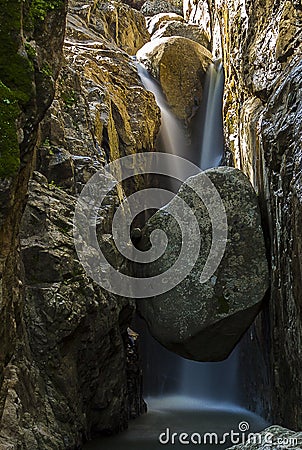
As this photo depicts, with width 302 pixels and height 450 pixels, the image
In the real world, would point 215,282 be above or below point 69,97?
below

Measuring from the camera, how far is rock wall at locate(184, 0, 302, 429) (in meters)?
6.79

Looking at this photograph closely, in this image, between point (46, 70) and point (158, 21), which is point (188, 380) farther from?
point (158, 21)

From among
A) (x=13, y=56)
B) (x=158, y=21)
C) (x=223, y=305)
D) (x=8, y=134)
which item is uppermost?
(x=158, y=21)

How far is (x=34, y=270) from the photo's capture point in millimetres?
7770

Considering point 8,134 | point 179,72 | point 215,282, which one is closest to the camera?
point 8,134

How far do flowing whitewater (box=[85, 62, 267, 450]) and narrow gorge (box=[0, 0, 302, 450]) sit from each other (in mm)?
62

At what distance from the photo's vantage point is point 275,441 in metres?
2.45

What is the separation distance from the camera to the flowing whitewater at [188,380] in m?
9.31

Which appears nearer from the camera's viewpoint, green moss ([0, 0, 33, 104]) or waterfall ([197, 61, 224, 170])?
green moss ([0, 0, 33, 104])

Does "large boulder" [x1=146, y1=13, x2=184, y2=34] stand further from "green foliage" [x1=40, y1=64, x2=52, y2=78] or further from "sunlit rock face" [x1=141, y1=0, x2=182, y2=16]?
"green foliage" [x1=40, y1=64, x2=52, y2=78]

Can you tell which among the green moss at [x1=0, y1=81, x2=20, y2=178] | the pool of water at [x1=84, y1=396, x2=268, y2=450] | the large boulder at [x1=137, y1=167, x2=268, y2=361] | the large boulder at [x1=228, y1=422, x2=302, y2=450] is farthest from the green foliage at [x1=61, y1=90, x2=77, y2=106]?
the large boulder at [x1=228, y1=422, x2=302, y2=450]

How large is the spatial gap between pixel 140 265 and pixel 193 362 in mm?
5659

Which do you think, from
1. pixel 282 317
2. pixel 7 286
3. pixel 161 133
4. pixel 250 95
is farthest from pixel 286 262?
pixel 161 133

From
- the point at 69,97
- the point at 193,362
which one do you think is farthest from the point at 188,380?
the point at 69,97
